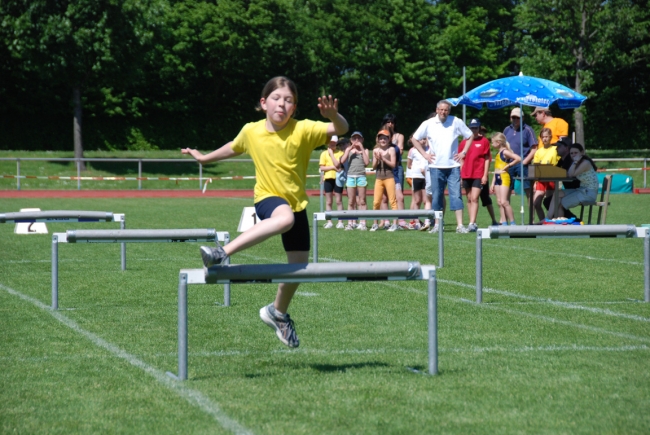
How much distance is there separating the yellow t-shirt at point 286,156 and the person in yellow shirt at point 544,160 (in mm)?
11612

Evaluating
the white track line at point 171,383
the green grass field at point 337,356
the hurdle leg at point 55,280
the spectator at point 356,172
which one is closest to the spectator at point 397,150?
the spectator at point 356,172

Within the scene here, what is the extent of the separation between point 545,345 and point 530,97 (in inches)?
490

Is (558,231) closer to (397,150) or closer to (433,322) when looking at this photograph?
(433,322)

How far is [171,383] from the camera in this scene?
5.85m

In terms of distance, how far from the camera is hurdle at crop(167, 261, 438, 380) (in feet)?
19.0

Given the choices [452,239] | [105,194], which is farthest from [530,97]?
[105,194]

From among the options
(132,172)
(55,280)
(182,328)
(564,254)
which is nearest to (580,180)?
(564,254)

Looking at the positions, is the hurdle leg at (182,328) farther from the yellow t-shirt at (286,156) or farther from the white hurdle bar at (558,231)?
the white hurdle bar at (558,231)

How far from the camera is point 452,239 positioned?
54.3 feet

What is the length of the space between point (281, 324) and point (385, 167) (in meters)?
12.4

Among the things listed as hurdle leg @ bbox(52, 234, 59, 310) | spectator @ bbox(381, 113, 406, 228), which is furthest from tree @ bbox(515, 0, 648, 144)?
hurdle leg @ bbox(52, 234, 59, 310)

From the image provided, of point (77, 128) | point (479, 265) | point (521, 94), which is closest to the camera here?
point (479, 265)

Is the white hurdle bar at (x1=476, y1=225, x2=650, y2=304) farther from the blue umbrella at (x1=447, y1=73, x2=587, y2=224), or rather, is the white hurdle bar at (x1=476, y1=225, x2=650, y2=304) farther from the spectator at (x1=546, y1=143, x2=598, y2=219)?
the blue umbrella at (x1=447, y1=73, x2=587, y2=224)

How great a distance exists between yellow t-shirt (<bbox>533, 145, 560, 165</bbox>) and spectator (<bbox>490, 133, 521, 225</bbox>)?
2.55 feet
